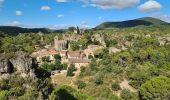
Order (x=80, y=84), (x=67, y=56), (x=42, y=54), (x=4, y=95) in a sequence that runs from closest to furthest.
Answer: (x=4, y=95), (x=80, y=84), (x=67, y=56), (x=42, y=54)

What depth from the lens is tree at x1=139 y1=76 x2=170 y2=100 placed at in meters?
43.5

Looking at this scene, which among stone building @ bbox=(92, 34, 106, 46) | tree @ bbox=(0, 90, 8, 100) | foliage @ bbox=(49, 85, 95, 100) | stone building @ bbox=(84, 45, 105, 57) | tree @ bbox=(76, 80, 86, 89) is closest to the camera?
tree @ bbox=(0, 90, 8, 100)

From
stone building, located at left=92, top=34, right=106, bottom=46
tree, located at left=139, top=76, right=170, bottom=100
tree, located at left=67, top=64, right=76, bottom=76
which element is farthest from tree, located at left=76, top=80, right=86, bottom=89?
stone building, located at left=92, top=34, right=106, bottom=46

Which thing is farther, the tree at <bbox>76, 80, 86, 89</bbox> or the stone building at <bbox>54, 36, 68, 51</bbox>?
the stone building at <bbox>54, 36, 68, 51</bbox>

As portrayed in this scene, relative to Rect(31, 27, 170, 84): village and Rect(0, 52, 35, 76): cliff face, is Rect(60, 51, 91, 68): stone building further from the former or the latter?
Rect(0, 52, 35, 76): cliff face

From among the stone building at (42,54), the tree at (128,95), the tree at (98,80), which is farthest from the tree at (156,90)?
the stone building at (42,54)

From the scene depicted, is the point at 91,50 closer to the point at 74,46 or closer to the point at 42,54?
the point at 74,46

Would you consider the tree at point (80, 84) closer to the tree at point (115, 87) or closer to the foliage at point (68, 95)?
the tree at point (115, 87)

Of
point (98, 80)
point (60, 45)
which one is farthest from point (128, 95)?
point (60, 45)

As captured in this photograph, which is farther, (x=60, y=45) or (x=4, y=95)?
(x=60, y=45)

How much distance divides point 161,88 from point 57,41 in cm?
4978

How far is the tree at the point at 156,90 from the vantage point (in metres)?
43.5

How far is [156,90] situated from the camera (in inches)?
1722

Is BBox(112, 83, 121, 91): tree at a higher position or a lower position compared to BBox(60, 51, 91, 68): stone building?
lower
